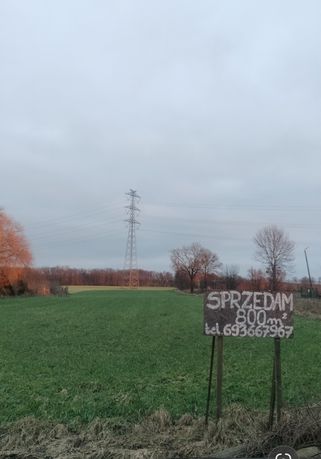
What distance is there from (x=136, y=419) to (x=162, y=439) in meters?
1.65

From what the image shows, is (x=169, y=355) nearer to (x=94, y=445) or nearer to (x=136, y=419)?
(x=136, y=419)

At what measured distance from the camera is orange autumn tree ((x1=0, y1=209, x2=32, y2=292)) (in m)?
90.8

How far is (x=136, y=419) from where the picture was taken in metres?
8.14

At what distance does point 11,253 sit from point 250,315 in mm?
87703

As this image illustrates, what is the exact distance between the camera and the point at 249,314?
23.9 feet

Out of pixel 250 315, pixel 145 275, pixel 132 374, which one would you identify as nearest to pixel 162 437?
pixel 250 315

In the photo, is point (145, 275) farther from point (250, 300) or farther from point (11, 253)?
point (250, 300)

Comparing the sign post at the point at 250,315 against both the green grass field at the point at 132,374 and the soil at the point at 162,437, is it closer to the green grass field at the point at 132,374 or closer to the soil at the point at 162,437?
the soil at the point at 162,437

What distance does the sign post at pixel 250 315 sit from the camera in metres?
7.23

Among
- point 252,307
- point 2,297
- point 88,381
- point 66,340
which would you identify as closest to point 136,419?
point 252,307

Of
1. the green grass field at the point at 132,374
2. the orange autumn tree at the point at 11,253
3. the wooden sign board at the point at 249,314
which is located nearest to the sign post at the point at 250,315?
Result: the wooden sign board at the point at 249,314

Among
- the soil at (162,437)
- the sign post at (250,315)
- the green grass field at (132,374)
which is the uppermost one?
the sign post at (250,315)

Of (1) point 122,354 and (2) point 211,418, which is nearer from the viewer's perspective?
(2) point 211,418

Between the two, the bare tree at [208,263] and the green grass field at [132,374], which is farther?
the bare tree at [208,263]
